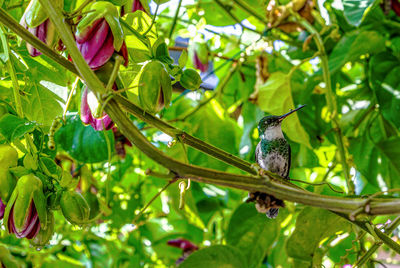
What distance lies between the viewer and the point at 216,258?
18.9 inches

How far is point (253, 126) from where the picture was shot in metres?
0.67

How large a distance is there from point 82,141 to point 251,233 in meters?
0.22

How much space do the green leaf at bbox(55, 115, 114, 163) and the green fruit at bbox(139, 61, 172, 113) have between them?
0.26 meters

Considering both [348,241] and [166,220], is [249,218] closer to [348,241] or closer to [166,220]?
[348,241]

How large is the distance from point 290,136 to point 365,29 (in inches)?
10.6

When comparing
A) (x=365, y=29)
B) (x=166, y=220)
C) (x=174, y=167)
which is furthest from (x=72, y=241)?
(x=174, y=167)

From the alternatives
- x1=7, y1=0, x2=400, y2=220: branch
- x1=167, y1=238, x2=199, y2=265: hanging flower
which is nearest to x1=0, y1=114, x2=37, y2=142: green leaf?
x1=7, y1=0, x2=400, y2=220: branch

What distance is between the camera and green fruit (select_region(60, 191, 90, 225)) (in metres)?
0.32

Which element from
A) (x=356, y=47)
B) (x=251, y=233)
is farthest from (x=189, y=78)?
(x=356, y=47)

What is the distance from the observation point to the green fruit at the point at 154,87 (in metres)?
0.28

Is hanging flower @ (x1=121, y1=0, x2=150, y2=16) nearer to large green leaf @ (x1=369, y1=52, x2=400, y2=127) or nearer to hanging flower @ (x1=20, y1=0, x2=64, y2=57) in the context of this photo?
hanging flower @ (x1=20, y1=0, x2=64, y2=57)

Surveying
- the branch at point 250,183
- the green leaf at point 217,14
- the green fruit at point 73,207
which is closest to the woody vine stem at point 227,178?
the branch at point 250,183

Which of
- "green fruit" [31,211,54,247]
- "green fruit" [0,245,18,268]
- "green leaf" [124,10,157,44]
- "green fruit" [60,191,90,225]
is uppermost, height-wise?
"green leaf" [124,10,157,44]

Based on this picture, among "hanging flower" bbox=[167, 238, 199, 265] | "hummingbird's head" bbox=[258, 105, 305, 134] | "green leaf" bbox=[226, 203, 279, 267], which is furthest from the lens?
"hanging flower" bbox=[167, 238, 199, 265]
